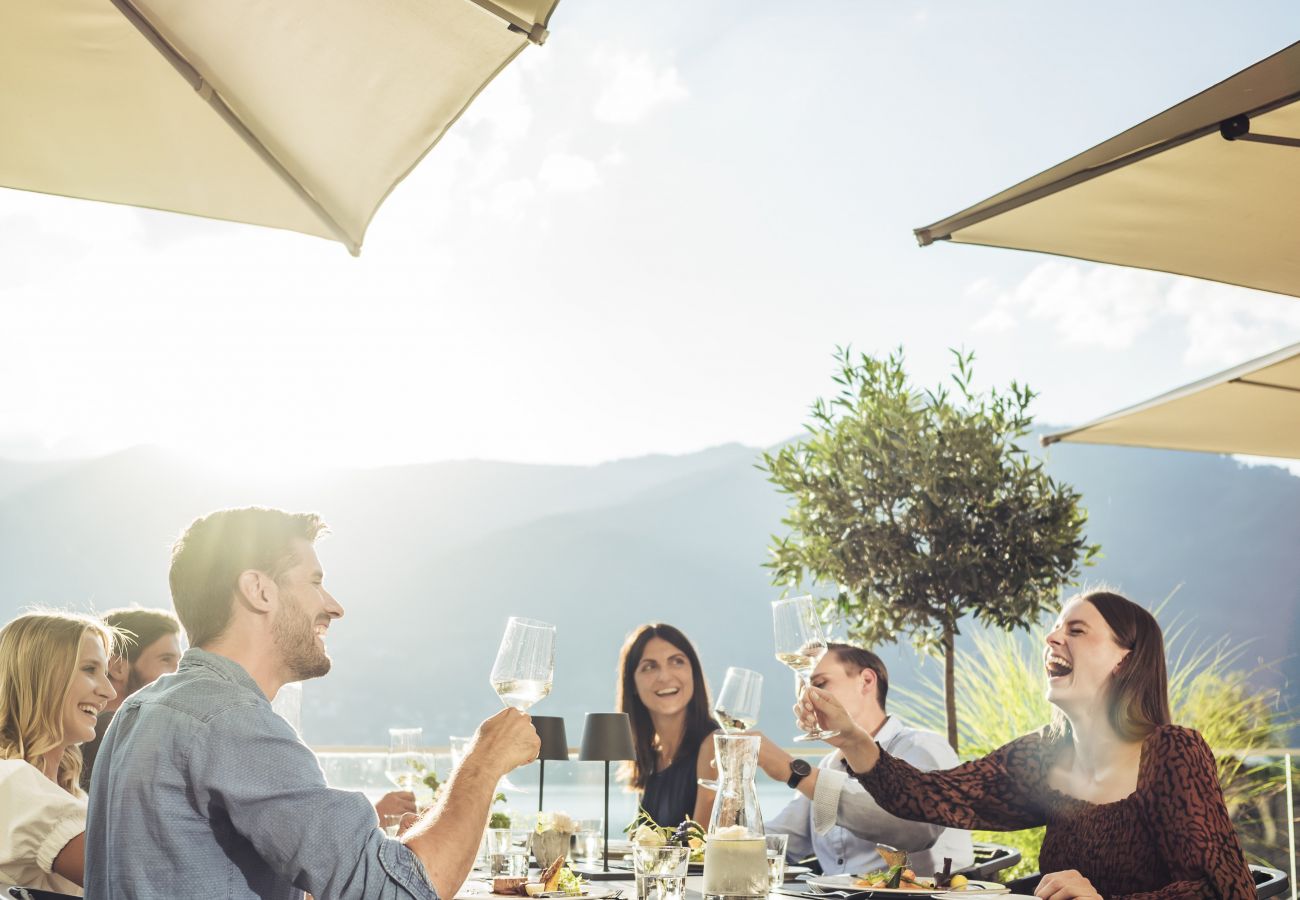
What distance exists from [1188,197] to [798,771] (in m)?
1.65

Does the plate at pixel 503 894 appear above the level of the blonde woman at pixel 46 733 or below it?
below

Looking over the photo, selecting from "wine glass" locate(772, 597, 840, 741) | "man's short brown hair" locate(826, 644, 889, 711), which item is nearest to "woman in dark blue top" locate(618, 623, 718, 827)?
"man's short brown hair" locate(826, 644, 889, 711)

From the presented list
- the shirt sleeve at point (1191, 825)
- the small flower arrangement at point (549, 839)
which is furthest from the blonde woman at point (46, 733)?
the shirt sleeve at point (1191, 825)

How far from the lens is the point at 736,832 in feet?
6.66

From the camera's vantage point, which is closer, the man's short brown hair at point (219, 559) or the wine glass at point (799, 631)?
the man's short brown hair at point (219, 559)

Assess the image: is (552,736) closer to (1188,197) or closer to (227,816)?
(227,816)

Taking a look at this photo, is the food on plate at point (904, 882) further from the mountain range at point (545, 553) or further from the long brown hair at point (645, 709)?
the mountain range at point (545, 553)

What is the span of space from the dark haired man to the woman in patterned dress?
2.02 meters

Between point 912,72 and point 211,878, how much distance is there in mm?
17067

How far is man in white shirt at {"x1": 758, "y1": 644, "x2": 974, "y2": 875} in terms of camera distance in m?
3.04

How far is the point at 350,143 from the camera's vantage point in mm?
2572

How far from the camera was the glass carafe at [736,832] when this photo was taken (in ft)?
6.53

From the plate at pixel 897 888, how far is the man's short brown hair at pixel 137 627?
204cm

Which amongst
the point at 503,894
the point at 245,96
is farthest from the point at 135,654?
the point at 245,96
